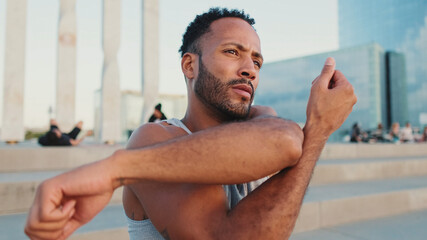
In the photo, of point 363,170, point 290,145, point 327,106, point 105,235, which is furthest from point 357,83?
point 290,145

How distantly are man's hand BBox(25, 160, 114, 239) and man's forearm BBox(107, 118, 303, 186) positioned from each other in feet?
0.16

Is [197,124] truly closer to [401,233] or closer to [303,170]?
[303,170]

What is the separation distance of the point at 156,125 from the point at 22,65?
41.5ft

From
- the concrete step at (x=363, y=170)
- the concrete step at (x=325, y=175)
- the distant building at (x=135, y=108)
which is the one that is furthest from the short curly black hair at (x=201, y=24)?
the distant building at (x=135, y=108)

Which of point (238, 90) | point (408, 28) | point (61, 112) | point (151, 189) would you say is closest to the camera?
point (151, 189)

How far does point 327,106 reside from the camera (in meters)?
1.06

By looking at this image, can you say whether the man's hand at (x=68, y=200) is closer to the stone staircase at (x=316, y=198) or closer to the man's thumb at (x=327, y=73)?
the man's thumb at (x=327, y=73)

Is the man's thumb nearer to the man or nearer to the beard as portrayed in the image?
the man

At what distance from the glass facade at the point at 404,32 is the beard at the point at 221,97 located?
6249cm

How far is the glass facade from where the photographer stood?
192ft

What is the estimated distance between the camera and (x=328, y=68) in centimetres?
112

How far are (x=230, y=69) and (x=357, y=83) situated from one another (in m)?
47.4

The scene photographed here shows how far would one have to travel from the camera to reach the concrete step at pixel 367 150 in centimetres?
781

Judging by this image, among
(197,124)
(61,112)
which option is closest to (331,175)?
(197,124)
